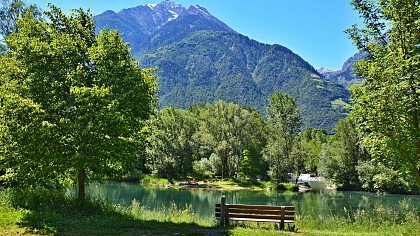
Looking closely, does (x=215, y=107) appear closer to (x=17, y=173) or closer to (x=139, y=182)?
(x=139, y=182)

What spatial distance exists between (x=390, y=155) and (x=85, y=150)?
1283cm

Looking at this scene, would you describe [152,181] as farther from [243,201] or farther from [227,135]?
[243,201]

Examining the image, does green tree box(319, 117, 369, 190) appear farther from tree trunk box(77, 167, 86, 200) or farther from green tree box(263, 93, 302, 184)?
tree trunk box(77, 167, 86, 200)

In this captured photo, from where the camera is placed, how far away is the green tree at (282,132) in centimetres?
7450

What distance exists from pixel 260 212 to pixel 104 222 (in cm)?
721

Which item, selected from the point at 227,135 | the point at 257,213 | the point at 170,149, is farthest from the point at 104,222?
the point at 227,135

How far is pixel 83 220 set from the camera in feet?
54.8

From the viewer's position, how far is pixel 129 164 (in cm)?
1866

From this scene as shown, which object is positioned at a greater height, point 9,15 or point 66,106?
point 9,15

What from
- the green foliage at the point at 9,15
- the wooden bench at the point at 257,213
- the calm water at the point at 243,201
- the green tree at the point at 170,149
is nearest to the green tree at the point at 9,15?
the green foliage at the point at 9,15

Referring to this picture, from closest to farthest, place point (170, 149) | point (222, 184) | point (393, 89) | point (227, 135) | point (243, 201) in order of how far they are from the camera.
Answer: point (393, 89) < point (243, 201) < point (222, 184) < point (170, 149) < point (227, 135)

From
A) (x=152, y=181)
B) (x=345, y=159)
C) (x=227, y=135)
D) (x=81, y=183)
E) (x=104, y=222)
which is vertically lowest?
(x=152, y=181)

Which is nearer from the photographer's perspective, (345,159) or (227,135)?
(345,159)

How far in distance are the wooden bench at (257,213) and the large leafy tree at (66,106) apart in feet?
17.2
